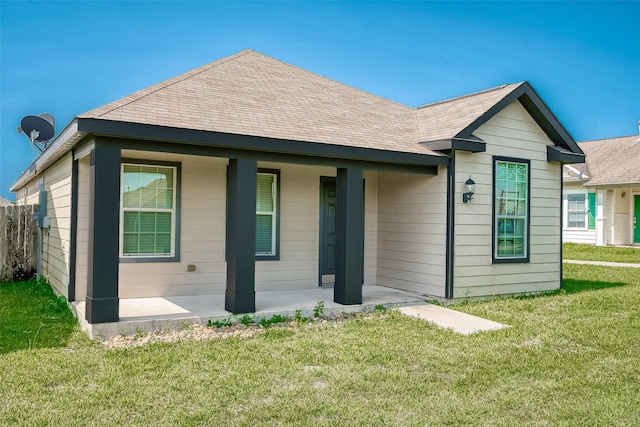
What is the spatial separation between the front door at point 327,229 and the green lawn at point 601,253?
433 inches

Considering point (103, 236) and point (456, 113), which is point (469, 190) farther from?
point (103, 236)

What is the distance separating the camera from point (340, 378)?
189 inches

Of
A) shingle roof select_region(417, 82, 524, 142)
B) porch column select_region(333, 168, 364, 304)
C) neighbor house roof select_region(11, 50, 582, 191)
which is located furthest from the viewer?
shingle roof select_region(417, 82, 524, 142)

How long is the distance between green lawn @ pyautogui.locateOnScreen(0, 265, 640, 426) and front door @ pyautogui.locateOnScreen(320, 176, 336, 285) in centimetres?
261

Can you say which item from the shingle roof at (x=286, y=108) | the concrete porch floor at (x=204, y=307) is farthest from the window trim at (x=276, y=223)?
the shingle roof at (x=286, y=108)

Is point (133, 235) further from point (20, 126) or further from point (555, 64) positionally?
point (555, 64)

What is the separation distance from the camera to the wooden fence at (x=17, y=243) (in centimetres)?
1114

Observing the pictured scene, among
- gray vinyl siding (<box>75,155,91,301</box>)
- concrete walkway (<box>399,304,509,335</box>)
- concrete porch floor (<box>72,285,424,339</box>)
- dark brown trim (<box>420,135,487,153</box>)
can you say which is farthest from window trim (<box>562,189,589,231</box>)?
gray vinyl siding (<box>75,155,91,301</box>)

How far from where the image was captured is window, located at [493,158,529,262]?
927 cm

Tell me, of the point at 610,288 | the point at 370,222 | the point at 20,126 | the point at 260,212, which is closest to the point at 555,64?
the point at 610,288

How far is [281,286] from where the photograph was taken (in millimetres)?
9195

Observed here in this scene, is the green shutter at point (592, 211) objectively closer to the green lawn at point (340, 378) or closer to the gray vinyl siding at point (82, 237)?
the green lawn at point (340, 378)

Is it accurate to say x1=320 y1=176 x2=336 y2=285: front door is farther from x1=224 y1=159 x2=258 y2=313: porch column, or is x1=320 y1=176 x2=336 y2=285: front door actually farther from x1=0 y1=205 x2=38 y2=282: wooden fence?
x1=0 y1=205 x2=38 y2=282: wooden fence

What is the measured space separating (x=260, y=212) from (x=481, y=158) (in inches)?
153
